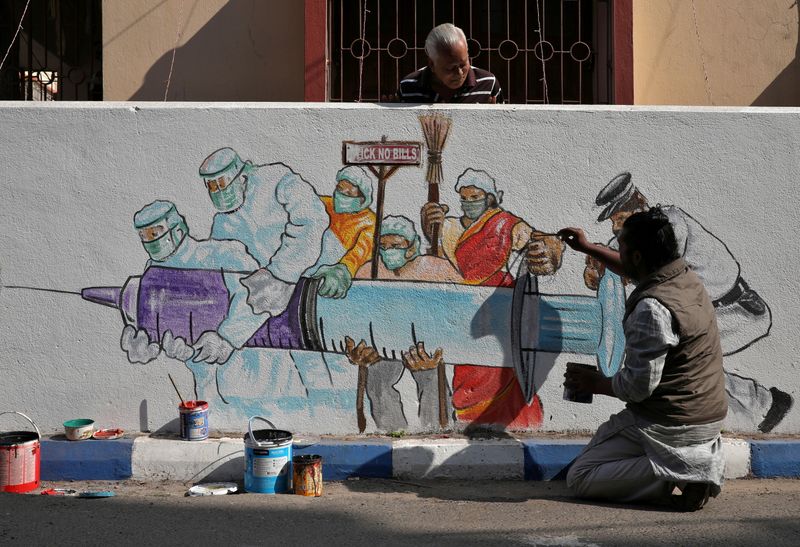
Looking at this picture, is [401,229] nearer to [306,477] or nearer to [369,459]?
[369,459]

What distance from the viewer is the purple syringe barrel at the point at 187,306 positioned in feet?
17.3

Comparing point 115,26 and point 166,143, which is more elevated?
point 115,26

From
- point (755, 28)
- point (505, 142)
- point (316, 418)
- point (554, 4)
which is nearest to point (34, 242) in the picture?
point (316, 418)

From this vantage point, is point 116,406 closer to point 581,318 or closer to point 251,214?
point 251,214

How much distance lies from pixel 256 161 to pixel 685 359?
2.62 m

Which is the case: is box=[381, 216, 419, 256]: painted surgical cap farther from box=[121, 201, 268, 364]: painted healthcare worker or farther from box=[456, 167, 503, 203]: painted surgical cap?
box=[121, 201, 268, 364]: painted healthcare worker

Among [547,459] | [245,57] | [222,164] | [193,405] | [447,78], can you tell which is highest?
[245,57]

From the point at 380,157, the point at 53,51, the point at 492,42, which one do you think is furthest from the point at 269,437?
the point at 53,51

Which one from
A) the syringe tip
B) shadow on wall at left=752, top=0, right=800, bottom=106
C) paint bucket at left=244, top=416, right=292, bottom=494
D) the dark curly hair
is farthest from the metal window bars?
paint bucket at left=244, top=416, right=292, bottom=494

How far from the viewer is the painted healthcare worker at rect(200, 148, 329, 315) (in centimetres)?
530

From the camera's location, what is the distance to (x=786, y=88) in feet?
23.3

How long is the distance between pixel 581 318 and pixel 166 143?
262 centimetres

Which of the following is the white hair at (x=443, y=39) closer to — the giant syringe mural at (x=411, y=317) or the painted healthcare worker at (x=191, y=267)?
the giant syringe mural at (x=411, y=317)

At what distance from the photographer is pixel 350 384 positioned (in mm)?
5297
